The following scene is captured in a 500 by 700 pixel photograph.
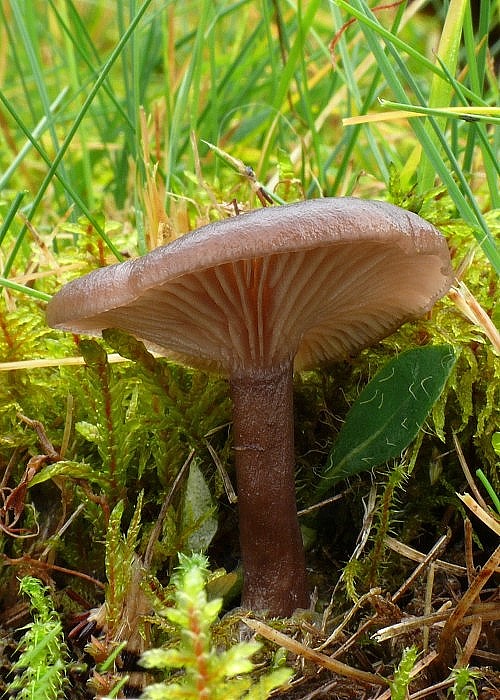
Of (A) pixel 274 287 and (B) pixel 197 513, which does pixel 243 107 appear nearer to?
(A) pixel 274 287

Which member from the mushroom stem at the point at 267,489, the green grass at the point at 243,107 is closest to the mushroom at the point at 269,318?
the mushroom stem at the point at 267,489

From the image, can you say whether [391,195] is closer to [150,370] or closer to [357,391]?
[357,391]

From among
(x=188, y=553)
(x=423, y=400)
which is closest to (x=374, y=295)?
(x=423, y=400)

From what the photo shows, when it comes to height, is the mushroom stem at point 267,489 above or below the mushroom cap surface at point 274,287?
below

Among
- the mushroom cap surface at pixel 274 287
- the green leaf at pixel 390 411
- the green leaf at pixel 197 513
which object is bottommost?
the green leaf at pixel 197 513

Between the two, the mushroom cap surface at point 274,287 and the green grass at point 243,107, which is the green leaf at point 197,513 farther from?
the green grass at point 243,107

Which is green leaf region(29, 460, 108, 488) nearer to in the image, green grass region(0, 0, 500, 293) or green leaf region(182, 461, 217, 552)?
green leaf region(182, 461, 217, 552)

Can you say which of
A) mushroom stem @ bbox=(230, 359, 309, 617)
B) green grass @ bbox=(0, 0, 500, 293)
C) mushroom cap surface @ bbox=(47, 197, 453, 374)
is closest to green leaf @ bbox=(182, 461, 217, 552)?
mushroom stem @ bbox=(230, 359, 309, 617)
